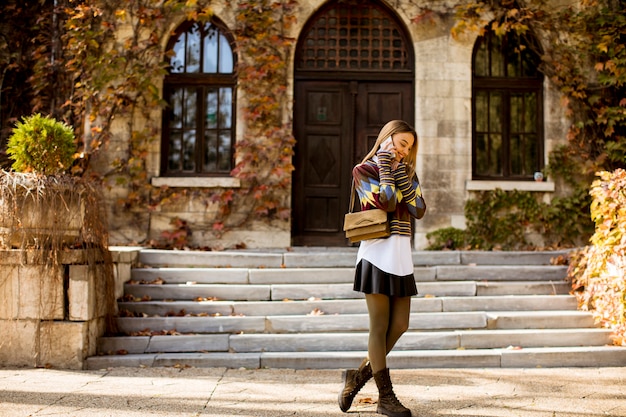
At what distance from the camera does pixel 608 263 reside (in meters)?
6.08

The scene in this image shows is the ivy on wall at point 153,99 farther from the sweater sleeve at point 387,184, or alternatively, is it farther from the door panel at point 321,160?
the sweater sleeve at point 387,184

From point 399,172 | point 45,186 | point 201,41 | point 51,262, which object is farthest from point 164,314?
point 201,41

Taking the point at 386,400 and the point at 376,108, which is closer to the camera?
the point at 386,400

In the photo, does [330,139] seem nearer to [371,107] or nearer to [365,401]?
[371,107]

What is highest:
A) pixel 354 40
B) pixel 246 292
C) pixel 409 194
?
pixel 354 40

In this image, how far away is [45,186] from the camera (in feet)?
17.5

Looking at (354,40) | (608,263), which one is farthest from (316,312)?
(354,40)

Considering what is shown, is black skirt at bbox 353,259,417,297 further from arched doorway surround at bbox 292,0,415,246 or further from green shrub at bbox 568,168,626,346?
arched doorway surround at bbox 292,0,415,246

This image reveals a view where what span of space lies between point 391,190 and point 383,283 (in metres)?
0.56

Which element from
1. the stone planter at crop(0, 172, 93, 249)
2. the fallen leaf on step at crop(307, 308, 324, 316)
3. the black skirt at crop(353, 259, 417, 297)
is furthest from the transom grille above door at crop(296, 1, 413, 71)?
the black skirt at crop(353, 259, 417, 297)

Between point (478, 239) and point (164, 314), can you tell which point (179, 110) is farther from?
point (478, 239)

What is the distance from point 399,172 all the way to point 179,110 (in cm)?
596

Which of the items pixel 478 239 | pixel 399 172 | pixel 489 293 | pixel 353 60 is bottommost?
pixel 489 293

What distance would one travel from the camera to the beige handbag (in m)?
3.71
